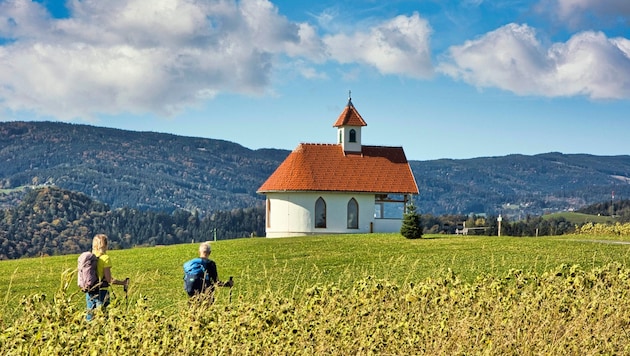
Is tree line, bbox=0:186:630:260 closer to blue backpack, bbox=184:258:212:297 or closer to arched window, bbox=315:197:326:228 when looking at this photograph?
arched window, bbox=315:197:326:228

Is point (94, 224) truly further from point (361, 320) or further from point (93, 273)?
point (361, 320)

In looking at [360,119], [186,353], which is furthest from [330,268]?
[360,119]

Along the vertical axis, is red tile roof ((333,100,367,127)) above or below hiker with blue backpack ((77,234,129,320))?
above

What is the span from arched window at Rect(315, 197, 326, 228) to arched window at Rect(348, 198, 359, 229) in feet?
5.51

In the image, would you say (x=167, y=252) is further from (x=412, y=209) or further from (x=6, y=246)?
(x=6, y=246)

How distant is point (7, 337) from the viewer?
301 inches

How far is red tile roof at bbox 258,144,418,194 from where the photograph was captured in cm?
4938

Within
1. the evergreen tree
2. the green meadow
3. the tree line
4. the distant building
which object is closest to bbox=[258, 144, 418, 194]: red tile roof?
the distant building

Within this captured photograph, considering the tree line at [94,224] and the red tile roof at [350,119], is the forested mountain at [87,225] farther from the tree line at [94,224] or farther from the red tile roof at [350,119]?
the red tile roof at [350,119]

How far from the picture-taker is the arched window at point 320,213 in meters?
49.3

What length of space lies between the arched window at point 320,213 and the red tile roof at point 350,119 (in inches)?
239

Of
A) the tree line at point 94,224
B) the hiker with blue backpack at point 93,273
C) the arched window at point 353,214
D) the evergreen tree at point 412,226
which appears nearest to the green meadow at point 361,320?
the hiker with blue backpack at point 93,273

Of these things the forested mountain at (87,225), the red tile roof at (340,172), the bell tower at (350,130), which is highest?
the bell tower at (350,130)

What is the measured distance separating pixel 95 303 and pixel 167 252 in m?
23.7
